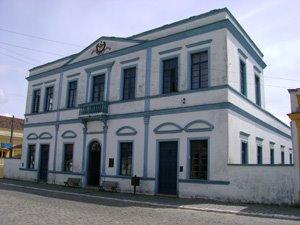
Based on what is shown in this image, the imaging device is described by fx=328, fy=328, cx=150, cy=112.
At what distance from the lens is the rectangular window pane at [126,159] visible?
18.5 meters

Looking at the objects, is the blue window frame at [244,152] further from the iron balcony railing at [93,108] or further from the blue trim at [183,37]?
the iron balcony railing at [93,108]

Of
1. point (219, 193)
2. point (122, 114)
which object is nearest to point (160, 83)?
point (122, 114)

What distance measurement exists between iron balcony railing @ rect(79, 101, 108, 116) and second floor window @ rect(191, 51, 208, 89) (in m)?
5.91

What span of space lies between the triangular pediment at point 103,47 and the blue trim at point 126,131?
5.02 meters

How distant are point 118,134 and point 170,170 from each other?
13.5 ft

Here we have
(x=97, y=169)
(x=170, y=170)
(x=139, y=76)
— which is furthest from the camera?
(x=97, y=169)

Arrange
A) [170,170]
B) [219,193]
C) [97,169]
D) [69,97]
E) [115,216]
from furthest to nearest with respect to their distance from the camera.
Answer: [69,97]
[97,169]
[170,170]
[219,193]
[115,216]

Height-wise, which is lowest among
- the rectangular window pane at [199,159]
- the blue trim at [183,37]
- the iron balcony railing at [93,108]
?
the rectangular window pane at [199,159]

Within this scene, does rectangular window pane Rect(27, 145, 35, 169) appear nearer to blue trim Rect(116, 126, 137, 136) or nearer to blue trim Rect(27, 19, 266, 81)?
blue trim Rect(27, 19, 266, 81)

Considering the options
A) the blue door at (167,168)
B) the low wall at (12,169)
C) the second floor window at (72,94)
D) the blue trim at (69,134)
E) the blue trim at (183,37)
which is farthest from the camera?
the low wall at (12,169)

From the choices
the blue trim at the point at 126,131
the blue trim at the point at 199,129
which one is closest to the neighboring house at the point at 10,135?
the blue trim at the point at 126,131

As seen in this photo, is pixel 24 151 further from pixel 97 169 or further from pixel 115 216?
pixel 115 216

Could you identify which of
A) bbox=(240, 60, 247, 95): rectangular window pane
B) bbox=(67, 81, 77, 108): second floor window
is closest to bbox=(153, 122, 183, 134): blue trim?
bbox=(240, 60, 247, 95): rectangular window pane

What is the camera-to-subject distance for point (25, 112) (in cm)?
2647
